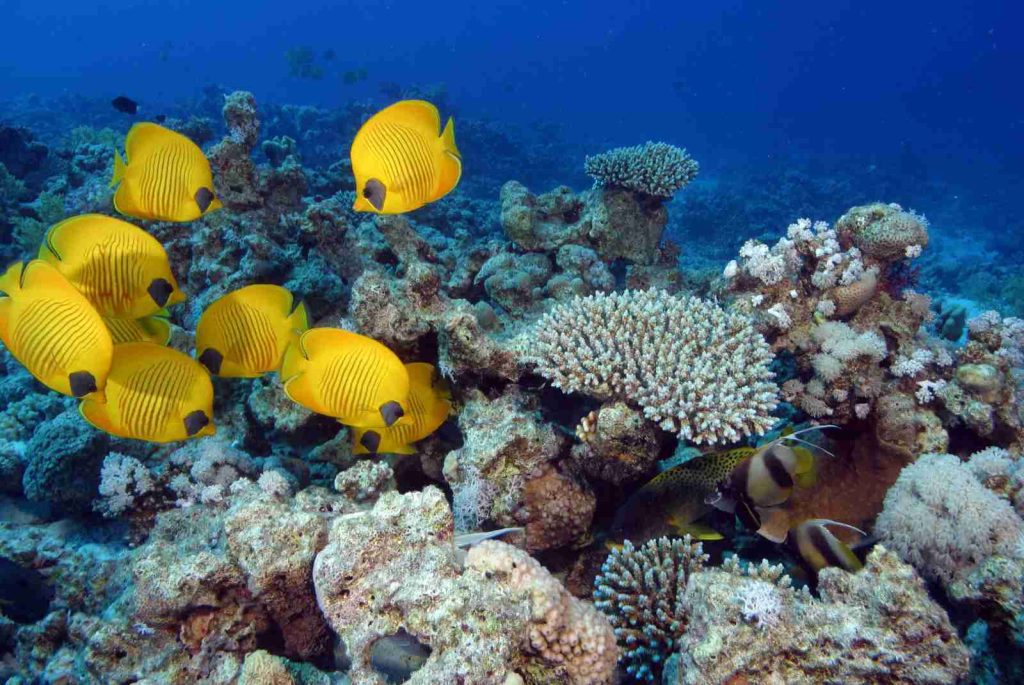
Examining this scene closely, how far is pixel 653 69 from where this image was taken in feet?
312

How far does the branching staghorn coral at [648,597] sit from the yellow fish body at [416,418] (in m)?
1.34

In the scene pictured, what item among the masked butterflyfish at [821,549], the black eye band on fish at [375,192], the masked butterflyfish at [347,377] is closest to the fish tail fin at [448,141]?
the black eye band on fish at [375,192]

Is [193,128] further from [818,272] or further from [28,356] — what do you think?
[818,272]

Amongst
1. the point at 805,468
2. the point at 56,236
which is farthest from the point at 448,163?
the point at 805,468

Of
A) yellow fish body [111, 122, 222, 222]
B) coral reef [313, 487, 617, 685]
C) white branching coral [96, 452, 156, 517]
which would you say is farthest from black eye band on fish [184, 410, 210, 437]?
white branching coral [96, 452, 156, 517]

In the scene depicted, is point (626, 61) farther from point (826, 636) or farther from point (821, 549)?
point (826, 636)

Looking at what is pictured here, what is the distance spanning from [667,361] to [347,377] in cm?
183

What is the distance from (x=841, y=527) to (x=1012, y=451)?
1.56 metres

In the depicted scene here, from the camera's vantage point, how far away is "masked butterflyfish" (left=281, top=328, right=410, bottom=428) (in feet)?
8.16

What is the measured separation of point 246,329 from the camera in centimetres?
282

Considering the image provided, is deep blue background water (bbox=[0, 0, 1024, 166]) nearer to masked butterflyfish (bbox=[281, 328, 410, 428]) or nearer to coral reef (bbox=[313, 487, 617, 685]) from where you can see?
masked butterflyfish (bbox=[281, 328, 410, 428])

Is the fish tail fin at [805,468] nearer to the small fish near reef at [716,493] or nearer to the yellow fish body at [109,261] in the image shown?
the small fish near reef at [716,493]

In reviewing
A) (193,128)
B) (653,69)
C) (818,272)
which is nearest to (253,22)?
(653,69)

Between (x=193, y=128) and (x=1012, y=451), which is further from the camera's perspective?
(x=193, y=128)
